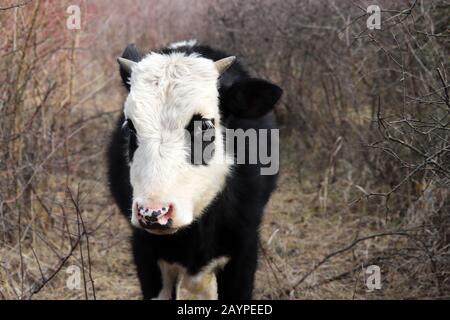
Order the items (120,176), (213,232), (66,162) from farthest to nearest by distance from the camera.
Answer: (66,162)
(120,176)
(213,232)

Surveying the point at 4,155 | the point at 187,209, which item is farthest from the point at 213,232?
the point at 4,155

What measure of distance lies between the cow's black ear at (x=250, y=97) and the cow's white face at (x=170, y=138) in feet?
0.34

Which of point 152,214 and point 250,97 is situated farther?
point 250,97

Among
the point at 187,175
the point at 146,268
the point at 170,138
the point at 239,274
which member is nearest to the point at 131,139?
the point at 170,138

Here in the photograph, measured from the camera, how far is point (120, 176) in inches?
181

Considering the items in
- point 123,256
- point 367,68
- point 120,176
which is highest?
point 367,68

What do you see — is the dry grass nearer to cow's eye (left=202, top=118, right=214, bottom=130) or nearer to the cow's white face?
the cow's white face

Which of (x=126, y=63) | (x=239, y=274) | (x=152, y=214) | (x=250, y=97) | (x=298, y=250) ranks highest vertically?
(x=126, y=63)

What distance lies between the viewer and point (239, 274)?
4.48 m

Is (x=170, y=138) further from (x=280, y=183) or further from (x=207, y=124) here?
(x=280, y=183)

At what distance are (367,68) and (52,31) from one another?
2921 mm

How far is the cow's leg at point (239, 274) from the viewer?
175 inches

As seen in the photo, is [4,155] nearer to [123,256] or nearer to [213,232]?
[123,256]

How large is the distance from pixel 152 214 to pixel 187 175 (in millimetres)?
357
